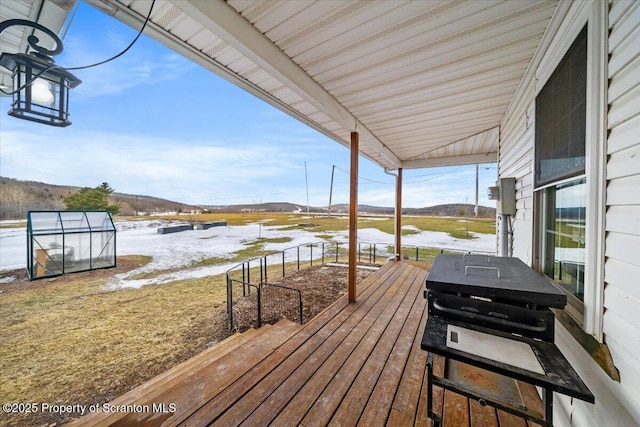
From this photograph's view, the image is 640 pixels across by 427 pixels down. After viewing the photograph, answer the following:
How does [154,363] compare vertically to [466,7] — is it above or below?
below

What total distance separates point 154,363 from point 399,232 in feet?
17.7

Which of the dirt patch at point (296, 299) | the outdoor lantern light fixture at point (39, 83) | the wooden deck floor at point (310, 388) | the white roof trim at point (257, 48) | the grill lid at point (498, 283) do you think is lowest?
the dirt patch at point (296, 299)

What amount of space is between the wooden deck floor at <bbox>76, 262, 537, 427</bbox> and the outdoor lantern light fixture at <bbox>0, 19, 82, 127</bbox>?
2.21 m

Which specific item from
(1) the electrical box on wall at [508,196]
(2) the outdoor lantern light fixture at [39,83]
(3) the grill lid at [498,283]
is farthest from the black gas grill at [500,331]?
(2) the outdoor lantern light fixture at [39,83]

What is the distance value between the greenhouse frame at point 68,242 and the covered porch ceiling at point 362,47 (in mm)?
7505

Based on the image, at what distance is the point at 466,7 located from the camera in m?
1.33

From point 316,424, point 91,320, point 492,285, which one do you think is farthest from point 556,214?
point 91,320

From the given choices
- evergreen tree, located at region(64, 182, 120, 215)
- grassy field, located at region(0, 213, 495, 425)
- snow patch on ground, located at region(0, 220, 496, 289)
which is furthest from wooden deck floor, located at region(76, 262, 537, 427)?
evergreen tree, located at region(64, 182, 120, 215)

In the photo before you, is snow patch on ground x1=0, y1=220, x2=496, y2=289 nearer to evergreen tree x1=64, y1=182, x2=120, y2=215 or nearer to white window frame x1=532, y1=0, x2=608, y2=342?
evergreen tree x1=64, y1=182, x2=120, y2=215

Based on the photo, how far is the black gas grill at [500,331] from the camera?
2.79ft

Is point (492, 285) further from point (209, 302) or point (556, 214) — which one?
point (209, 302)

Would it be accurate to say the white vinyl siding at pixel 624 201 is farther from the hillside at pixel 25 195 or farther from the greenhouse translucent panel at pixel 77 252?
the greenhouse translucent panel at pixel 77 252

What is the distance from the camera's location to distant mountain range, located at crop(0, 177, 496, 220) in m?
3.27

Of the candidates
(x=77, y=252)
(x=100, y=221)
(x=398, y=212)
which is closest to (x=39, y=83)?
(x=398, y=212)
